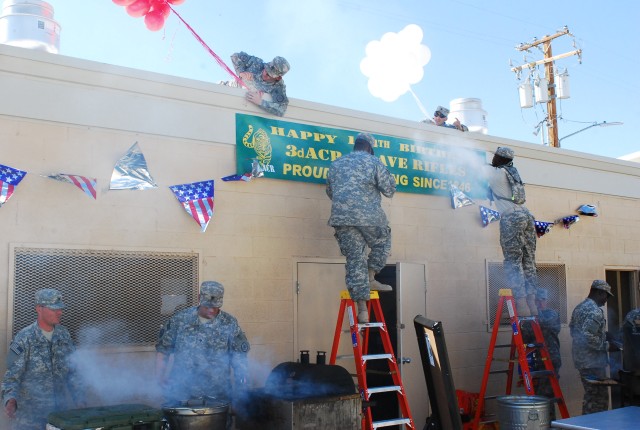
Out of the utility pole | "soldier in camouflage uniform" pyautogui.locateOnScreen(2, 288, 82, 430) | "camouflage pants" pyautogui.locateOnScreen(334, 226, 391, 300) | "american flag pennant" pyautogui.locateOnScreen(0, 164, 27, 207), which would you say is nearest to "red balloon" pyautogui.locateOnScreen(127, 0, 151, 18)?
"american flag pennant" pyautogui.locateOnScreen(0, 164, 27, 207)

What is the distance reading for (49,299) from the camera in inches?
213

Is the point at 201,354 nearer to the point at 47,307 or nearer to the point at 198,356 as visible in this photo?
the point at 198,356

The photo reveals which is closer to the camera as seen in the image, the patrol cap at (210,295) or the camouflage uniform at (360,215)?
the patrol cap at (210,295)

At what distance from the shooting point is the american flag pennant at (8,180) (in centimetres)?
572

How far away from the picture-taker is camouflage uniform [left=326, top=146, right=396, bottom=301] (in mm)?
6727

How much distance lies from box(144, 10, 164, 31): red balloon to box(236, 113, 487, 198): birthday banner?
58.0 inches

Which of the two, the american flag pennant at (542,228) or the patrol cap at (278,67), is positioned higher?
the patrol cap at (278,67)

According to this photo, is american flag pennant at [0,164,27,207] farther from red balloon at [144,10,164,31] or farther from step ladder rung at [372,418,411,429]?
step ladder rung at [372,418,411,429]

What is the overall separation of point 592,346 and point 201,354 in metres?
4.55

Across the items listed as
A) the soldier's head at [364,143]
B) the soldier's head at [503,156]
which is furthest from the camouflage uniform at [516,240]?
the soldier's head at [364,143]

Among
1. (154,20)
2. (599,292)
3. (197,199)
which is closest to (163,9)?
(154,20)

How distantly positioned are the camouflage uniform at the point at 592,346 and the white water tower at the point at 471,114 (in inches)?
129

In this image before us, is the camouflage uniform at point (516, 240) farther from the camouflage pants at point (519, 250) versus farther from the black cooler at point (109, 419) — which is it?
the black cooler at point (109, 419)

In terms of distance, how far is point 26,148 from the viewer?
5938mm
